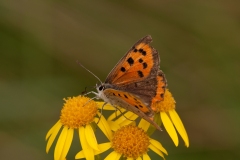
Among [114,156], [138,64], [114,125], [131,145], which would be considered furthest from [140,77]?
[114,156]

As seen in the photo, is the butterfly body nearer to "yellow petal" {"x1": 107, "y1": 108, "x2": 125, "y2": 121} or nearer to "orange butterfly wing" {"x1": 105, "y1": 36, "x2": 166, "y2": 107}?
"orange butterfly wing" {"x1": 105, "y1": 36, "x2": 166, "y2": 107}

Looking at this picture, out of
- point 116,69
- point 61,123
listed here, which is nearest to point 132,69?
point 116,69

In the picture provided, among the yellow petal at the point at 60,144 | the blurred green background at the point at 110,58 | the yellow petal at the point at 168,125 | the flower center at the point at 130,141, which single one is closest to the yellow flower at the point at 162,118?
the yellow petal at the point at 168,125

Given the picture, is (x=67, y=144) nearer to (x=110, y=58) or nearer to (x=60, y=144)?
(x=60, y=144)
